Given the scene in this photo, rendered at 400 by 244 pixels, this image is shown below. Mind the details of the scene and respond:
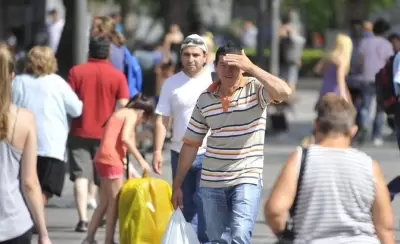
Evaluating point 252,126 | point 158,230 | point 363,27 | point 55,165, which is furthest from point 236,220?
point 363,27

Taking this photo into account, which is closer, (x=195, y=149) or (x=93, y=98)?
(x=195, y=149)

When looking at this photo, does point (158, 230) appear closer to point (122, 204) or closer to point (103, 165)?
point (122, 204)

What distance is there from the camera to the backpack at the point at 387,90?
34.6 ft

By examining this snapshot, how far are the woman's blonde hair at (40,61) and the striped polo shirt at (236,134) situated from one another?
264cm

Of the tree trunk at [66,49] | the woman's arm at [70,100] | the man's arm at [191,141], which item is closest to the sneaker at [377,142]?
the tree trunk at [66,49]

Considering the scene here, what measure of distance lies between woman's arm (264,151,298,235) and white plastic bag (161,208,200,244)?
2.17 m

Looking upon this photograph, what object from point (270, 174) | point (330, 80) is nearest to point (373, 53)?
point (330, 80)

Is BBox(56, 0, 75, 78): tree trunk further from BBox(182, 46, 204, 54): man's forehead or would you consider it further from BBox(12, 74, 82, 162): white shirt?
BBox(182, 46, 204, 54): man's forehead

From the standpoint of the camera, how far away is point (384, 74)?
1070 centimetres

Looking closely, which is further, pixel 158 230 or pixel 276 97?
pixel 158 230

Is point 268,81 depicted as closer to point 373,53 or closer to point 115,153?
point 115,153

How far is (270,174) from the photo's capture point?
15336 millimetres

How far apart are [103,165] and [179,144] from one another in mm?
848

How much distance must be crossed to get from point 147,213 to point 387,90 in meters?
2.70
